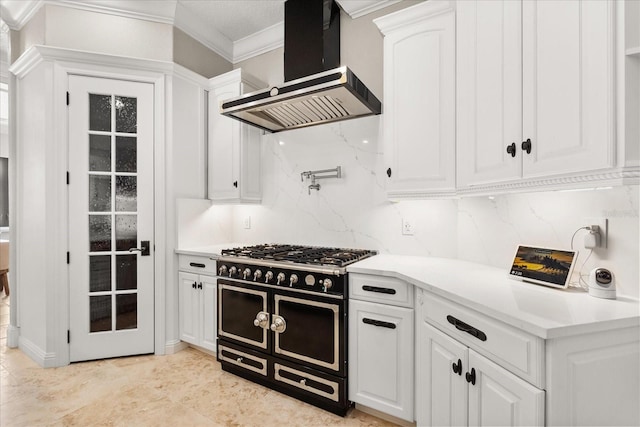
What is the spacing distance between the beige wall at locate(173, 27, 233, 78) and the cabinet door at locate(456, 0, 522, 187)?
2341mm

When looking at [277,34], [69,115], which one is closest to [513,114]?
[277,34]

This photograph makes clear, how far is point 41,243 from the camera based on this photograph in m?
2.60

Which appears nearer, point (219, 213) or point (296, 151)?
point (296, 151)

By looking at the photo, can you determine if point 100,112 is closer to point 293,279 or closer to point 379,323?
point 293,279

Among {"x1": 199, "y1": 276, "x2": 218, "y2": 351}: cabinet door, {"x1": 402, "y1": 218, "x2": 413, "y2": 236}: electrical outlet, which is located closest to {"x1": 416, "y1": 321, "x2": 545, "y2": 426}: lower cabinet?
{"x1": 402, "y1": 218, "x2": 413, "y2": 236}: electrical outlet

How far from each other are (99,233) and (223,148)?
1254 millimetres

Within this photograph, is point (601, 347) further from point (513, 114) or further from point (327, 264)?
point (327, 264)

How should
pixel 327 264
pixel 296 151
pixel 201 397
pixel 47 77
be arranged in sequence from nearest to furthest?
pixel 327 264 → pixel 201 397 → pixel 47 77 → pixel 296 151

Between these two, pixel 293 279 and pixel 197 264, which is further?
pixel 197 264

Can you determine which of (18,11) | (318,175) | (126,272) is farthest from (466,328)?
(18,11)

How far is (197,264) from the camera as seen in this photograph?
2758 mm

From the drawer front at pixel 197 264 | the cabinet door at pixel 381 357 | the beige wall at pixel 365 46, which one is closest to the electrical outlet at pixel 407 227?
the cabinet door at pixel 381 357

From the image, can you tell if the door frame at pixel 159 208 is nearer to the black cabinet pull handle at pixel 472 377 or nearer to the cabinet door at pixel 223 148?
the cabinet door at pixel 223 148

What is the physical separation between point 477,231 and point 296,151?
166 cm
